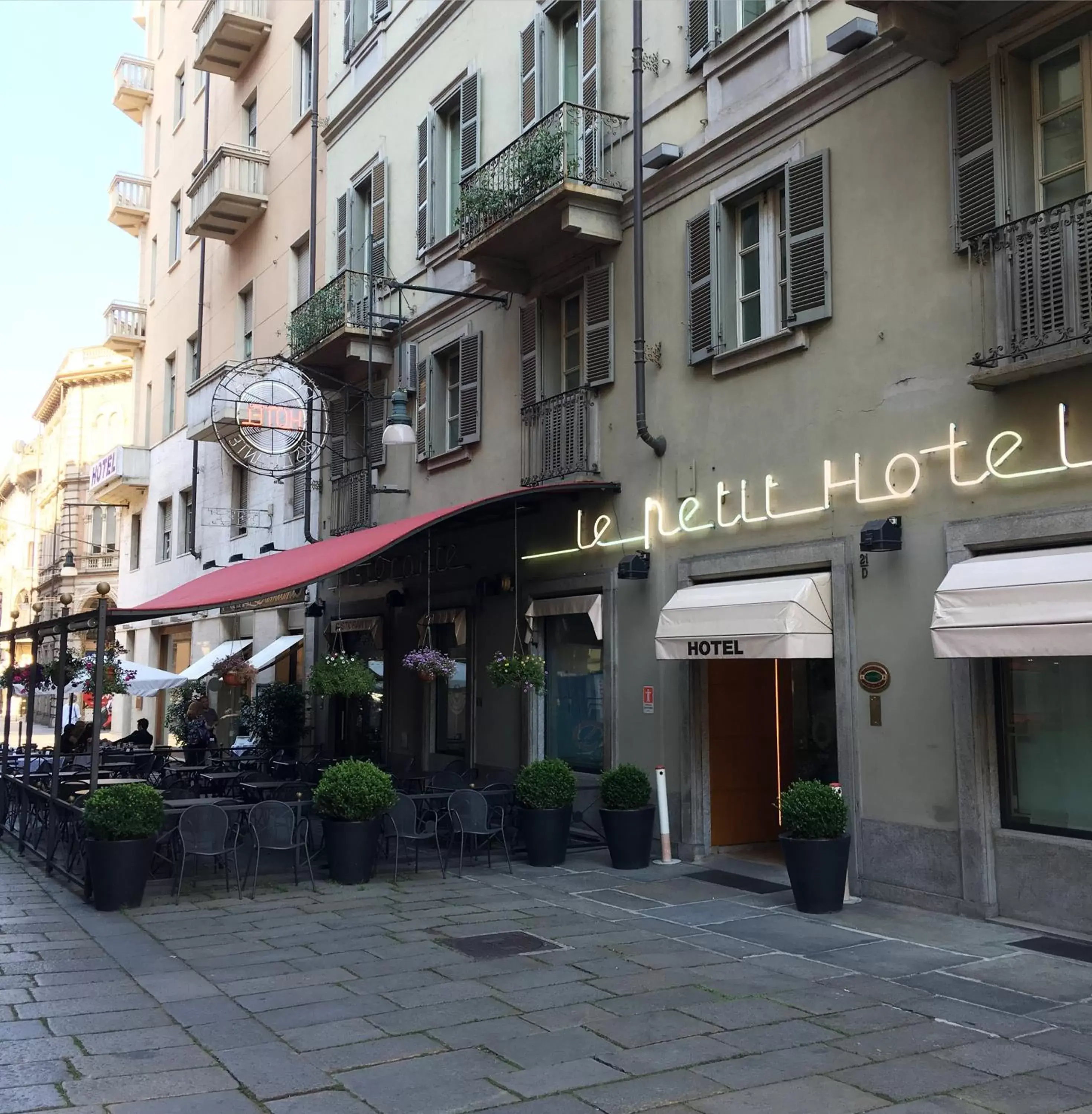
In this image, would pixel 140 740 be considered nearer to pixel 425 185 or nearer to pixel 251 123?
pixel 425 185

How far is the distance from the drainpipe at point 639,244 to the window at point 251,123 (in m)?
14.9

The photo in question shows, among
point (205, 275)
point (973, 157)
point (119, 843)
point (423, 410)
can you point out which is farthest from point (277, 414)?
point (973, 157)

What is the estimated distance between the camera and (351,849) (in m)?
10.5

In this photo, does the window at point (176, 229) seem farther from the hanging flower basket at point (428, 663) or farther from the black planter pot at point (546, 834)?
the black planter pot at point (546, 834)

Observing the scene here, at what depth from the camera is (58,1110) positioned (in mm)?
5004

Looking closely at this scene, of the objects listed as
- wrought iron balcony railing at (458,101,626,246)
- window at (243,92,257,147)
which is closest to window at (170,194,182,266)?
window at (243,92,257,147)

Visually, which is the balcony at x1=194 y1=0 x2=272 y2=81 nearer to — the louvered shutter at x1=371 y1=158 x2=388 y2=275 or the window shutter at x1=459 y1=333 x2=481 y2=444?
the louvered shutter at x1=371 y1=158 x2=388 y2=275

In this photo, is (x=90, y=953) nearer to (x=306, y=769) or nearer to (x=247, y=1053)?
(x=247, y=1053)

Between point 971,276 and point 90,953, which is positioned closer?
point 90,953

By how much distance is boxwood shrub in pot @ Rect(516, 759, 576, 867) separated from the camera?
11.4 meters

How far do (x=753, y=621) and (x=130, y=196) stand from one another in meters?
28.6

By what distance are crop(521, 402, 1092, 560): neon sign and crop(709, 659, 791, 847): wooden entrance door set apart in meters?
1.55

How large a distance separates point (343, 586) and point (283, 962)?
12.3m

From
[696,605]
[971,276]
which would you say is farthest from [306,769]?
[971,276]
